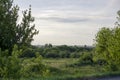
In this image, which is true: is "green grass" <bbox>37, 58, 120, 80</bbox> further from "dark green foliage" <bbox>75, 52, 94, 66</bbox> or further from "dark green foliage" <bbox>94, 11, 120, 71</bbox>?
"dark green foliage" <bbox>75, 52, 94, 66</bbox>

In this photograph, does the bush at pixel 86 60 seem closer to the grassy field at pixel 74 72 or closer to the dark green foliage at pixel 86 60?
the dark green foliage at pixel 86 60

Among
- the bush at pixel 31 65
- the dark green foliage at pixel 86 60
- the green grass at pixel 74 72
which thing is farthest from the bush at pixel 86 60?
the bush at pixel 31 65

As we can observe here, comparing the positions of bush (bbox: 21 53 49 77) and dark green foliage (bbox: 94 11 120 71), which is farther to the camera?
dark green foliage (bbox: 94 11 120 71)

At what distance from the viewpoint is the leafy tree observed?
1584cm

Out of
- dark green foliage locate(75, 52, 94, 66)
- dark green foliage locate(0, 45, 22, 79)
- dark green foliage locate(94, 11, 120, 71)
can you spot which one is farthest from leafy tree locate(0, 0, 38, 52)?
dark green foliage locate(75, 52, 94, 66)

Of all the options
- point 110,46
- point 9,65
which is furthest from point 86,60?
point 9,65

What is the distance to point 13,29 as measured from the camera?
16.1 meters

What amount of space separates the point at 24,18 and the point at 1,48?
1870mm

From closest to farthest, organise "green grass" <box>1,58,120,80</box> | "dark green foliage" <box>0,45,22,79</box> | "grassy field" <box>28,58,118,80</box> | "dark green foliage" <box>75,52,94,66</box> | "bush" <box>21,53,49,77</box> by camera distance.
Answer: "dark green foliage" <box>0,45,22,79</box>
"bush" <box>21,53,49,77</box>
"green grass" <box>1,58,120,80</box>
"grassy field" <box>28,58,118,80</box>
"dark green foliage" <box>75,52,94,66</box>

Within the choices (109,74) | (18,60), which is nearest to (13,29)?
(18,60)

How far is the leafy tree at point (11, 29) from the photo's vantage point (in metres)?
15.8

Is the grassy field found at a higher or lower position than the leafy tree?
lower

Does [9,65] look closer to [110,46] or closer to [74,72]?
[110,46]

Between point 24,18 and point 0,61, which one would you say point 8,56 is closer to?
point 0,61
